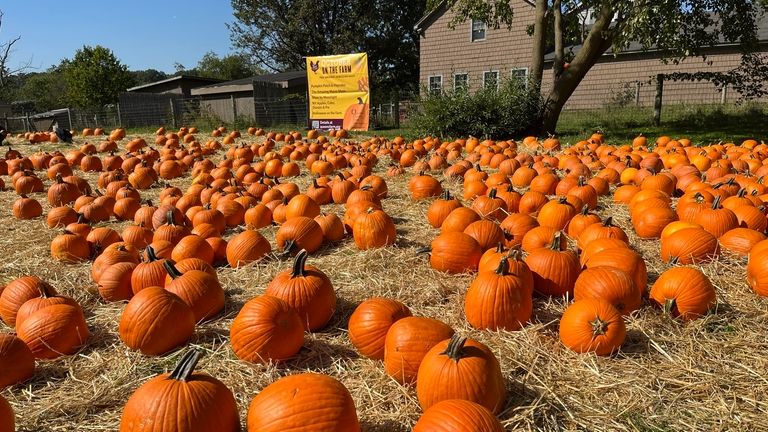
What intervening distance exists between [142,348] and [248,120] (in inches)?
970

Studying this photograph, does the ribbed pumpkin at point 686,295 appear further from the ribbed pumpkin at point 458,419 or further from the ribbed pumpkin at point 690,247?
the ribbed pumpkin at point 458,419

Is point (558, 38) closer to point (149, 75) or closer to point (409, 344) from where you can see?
point (409, 344)

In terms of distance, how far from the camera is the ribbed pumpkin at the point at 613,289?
3.02m

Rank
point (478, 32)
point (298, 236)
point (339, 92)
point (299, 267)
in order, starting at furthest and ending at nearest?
point (478, 32) → point (339, 92) → point (298, 236) → point (299, 267)

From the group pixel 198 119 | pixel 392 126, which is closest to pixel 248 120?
pixel 198 119

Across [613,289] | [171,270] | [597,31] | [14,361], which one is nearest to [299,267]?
[171,270]

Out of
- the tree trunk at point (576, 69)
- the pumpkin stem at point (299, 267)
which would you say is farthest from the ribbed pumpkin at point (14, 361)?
the tree trunk at point (576, 69)

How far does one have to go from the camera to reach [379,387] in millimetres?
2508

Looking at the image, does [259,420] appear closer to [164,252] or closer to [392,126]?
[164,252]

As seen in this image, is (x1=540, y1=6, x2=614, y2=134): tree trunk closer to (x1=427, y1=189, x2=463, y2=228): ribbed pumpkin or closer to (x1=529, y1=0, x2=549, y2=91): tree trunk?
(x1=529, y1=0, x2=549, y2=91): tree trunk

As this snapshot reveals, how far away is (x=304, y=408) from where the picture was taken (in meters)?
1.95

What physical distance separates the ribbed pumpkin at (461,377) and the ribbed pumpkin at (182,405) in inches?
33.4

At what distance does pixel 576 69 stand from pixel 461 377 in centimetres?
1515

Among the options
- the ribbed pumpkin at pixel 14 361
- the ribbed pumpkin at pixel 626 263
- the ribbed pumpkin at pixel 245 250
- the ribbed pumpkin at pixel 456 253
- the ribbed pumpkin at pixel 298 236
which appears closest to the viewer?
the ribbed pumpkin at pixel 14 361
